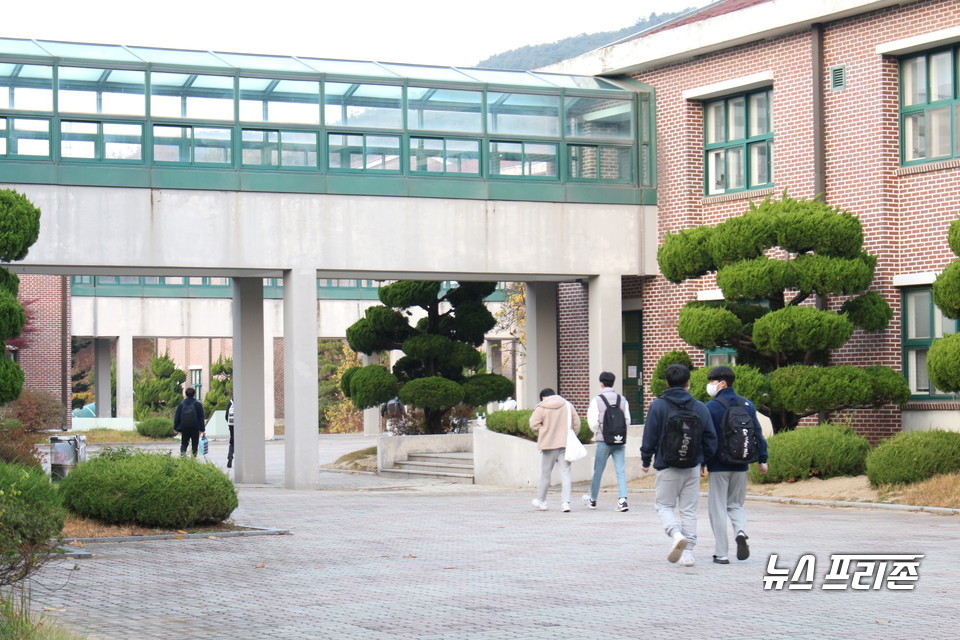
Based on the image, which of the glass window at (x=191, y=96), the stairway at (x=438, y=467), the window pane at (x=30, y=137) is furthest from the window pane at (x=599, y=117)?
the window pane at (x=30, y=137)

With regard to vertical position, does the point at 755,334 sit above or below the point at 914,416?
above

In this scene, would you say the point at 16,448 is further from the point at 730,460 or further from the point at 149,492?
the point at 730,460

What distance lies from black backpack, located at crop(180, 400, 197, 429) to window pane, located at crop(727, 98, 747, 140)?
11621 mm

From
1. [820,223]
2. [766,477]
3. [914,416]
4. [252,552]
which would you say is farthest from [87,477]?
[914,416]

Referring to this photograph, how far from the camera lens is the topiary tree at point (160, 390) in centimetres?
5588

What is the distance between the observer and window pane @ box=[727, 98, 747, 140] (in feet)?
84.2

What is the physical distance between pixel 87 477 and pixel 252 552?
8.96 feet

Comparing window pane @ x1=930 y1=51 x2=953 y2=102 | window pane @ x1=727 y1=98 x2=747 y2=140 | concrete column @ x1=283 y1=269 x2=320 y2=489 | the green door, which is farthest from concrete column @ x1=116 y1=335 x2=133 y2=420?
window pane @ x1=930 y1=51 x2=953 y2=102

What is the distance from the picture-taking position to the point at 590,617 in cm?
934

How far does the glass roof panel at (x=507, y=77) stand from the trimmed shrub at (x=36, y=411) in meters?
15.9

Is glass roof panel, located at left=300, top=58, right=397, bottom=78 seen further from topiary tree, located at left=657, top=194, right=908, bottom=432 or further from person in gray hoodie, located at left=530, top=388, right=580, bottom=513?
person in gray hoodie, located at left=530, top=388, right=580, bottom=513

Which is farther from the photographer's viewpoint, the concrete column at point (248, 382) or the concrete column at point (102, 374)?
the concrete column at point (102, 374)

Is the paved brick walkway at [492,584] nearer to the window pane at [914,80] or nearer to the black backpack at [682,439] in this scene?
the black backpack at [682,439]

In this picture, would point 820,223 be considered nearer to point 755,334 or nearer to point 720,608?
point 755,334
